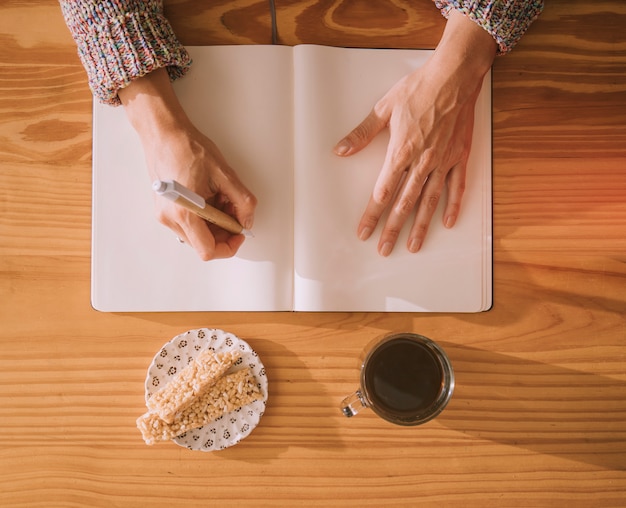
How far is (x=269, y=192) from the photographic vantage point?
2.23 ft

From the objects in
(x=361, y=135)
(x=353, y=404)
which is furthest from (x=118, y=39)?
(x=353, y=404)

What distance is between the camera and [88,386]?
2.26 ft

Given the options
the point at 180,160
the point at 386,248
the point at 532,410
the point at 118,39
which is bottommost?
the point at 532,410

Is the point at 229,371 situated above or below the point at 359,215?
below

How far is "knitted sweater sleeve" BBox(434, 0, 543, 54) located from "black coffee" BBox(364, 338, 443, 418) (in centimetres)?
38

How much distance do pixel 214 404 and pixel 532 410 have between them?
0.40 meters

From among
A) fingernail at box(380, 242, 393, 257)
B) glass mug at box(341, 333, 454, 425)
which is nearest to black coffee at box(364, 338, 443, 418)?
glass mug at box(341, 333, 454, 425)

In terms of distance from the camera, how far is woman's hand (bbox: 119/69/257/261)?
624mm

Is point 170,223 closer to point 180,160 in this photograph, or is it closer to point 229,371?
point 180,160

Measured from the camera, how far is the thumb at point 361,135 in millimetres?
668

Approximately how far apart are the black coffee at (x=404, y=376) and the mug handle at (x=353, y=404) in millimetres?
14

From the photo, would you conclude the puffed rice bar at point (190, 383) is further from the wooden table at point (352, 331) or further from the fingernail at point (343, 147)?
the fingernail at point (343, 147)

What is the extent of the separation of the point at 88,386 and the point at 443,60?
0.59m

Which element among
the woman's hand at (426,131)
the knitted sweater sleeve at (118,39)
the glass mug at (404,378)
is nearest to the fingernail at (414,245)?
the woman's hand at (426,131)
